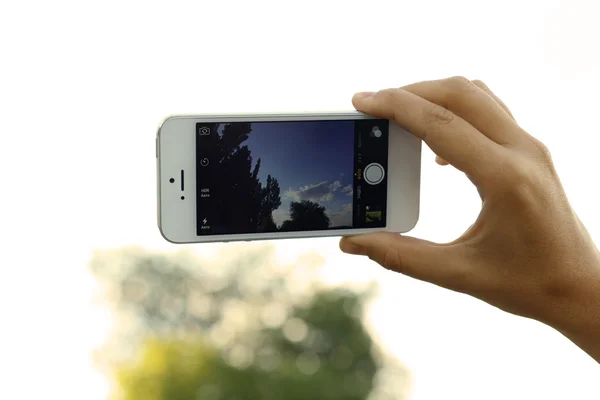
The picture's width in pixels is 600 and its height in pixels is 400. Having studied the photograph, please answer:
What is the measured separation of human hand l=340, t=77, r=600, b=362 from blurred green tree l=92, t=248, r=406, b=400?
13.9 ft

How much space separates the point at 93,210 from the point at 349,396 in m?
2.06

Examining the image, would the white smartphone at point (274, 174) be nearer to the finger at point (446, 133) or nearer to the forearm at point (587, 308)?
the finger at point (446, 133)

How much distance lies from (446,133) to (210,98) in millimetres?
3282

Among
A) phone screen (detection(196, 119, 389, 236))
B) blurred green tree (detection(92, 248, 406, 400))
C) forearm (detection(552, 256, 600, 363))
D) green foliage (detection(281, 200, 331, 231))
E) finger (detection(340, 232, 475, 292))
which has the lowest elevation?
blurred green tree (detection(92, 248, 406, 400))

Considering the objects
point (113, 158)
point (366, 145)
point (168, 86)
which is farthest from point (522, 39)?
point (366, 145)

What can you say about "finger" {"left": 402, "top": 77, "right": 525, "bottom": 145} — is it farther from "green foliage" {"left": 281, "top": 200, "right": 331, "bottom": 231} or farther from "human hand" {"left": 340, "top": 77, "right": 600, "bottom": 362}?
"green foliage" {"left": 281, "top": 200, "right": 331, "bottom": 231}

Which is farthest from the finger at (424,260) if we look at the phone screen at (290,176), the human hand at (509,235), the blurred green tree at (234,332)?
the blurred green tree at (234,332)

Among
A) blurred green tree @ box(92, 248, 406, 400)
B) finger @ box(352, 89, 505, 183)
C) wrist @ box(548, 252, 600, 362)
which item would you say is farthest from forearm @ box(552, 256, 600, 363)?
blurred green tree @ box(92, 248, 406, 400)

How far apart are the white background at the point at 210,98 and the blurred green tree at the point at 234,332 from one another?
0.57 metres

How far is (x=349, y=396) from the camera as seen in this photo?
5.21m

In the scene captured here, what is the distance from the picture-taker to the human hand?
0.75 metres

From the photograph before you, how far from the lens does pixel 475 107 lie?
793mm

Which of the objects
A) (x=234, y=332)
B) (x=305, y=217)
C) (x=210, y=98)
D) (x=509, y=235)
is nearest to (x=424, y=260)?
(x=509, y=235)

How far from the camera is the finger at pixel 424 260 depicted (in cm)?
79
